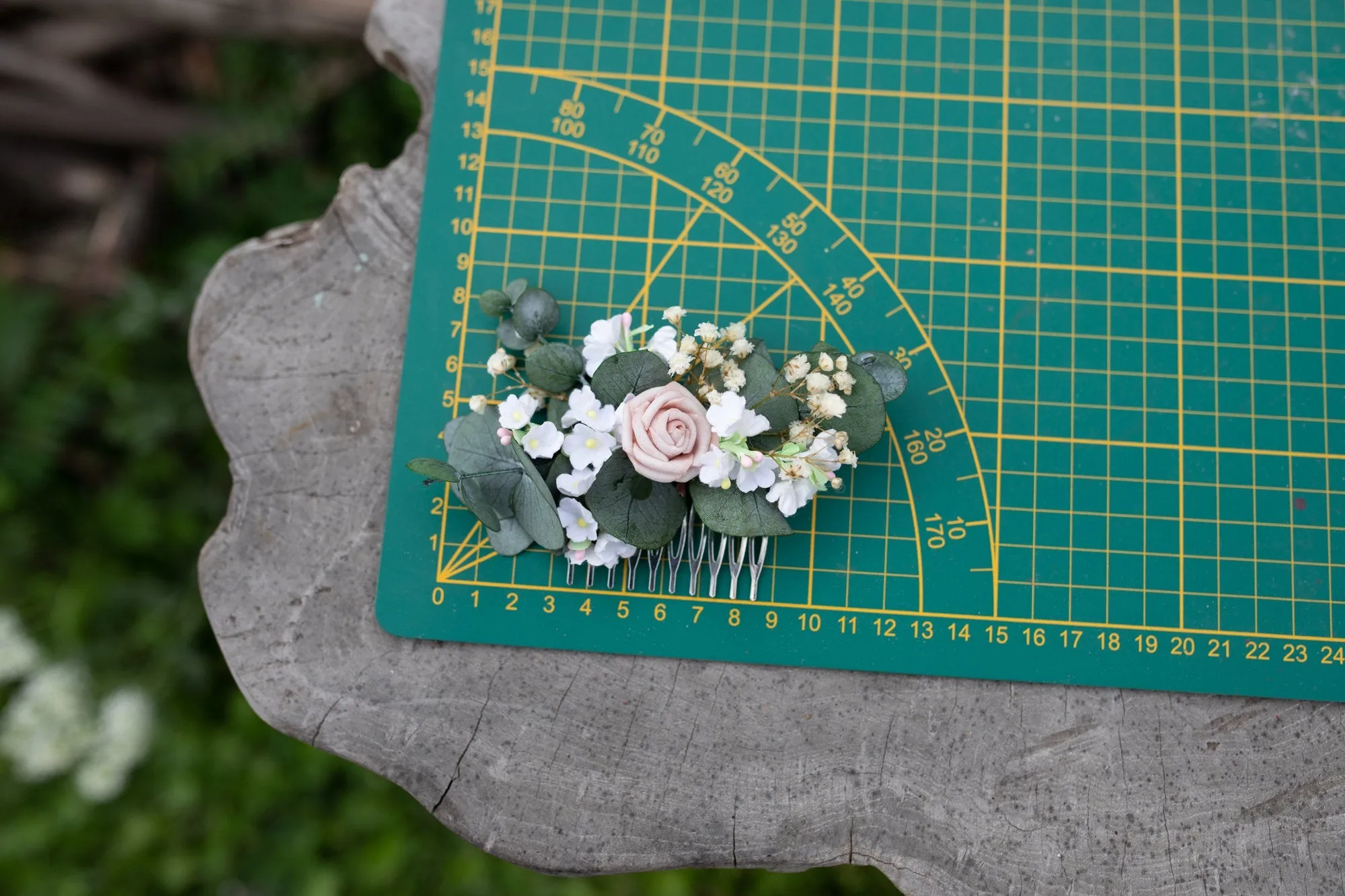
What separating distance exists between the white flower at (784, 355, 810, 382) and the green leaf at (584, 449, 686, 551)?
38 centimetres

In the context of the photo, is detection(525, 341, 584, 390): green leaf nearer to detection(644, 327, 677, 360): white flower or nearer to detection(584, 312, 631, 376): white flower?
detection(584, 312, 631, 376): white flower

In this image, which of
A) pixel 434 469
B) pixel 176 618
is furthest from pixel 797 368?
pixel 176 618

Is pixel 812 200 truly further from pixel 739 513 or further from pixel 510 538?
pixel 510 538

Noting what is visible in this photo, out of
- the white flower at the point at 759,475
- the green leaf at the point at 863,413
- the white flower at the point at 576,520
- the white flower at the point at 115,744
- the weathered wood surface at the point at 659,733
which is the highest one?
the green leaf at the point at 863,413

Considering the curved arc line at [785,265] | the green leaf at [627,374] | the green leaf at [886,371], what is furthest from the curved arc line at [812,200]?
the green leaf at [627,374]

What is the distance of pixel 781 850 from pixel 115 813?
7.28 ft

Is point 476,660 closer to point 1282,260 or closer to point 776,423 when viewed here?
point 776,423

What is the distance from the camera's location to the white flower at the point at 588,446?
1.63 metres

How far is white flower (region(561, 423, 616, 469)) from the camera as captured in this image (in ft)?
5.34

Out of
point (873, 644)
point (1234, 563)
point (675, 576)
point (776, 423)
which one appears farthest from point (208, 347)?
point (1234, 563)

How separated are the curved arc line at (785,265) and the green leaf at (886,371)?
0.42 ft

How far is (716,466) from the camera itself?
1.56 meters

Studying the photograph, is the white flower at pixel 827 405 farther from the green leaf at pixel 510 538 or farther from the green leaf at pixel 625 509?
the green leaf at pixel 510 538

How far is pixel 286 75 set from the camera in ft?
8.48
